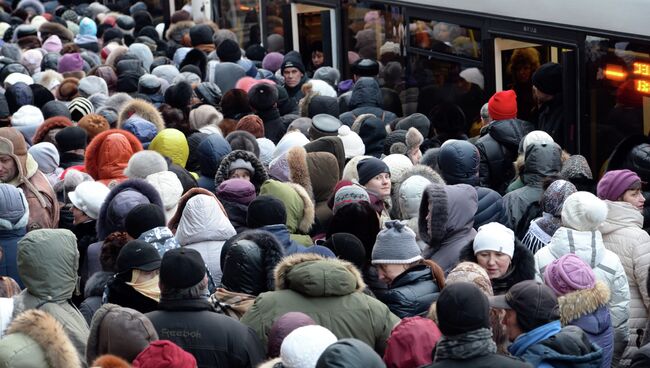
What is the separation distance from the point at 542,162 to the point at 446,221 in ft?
4.97

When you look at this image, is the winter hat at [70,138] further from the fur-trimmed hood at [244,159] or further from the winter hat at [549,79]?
the winter hat at [549,79]

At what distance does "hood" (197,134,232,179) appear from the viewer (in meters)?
9.15

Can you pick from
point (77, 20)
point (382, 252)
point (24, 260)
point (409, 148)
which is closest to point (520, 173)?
point (409, 148)

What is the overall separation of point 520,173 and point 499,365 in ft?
13.3

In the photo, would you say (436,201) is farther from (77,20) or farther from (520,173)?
(77,20)

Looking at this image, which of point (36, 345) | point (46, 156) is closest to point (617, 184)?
point (36, 345)

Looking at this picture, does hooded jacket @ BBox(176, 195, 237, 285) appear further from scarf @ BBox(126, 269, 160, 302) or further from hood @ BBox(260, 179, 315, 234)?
scarf @ BBox(126, 269, 160, 302)

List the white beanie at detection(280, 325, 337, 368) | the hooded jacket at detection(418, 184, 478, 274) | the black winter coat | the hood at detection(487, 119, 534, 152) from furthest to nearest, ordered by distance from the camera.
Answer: the hood at detection(487, 119, 534, 152) < the hooded jacket at detection(418, 184, 478, 274) < the black winter coat < the white beanie at detection(280, 325, 337, 368)

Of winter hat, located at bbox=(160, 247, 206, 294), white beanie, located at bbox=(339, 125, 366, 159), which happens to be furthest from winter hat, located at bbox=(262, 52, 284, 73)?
winter hat, located at bbox=(160, 247, 206, 294)

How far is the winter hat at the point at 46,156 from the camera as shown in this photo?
9.30 m

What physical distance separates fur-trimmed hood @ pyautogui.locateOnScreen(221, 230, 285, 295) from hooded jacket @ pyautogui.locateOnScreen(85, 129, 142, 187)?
2.72 metres

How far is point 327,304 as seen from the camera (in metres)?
5.75

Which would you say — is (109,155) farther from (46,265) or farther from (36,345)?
(36,345)

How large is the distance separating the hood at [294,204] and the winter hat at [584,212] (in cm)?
158
